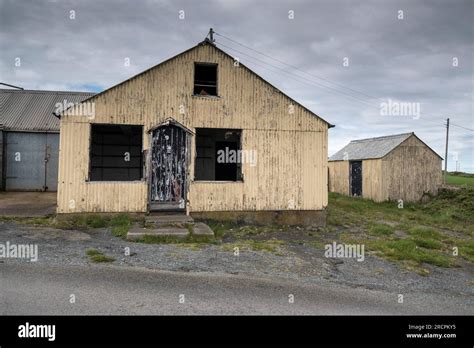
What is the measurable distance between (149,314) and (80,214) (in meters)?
8.06

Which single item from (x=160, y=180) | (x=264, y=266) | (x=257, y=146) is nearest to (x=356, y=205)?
(x=257, y=146)

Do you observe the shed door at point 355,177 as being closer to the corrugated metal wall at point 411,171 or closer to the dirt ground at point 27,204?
the corrugated metal wall at point 411,171

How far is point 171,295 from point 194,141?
788cm

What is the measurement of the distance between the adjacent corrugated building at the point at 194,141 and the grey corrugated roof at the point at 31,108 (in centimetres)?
929

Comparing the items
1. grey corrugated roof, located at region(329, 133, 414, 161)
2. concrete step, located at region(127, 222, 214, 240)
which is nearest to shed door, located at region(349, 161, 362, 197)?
grey corrugated roof, located at region(329, 133, 414, 161)

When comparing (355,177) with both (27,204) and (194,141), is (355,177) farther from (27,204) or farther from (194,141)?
(27,204)

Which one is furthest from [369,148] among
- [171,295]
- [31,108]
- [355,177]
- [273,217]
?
[171,295]

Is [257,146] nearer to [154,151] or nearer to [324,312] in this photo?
[154,151]

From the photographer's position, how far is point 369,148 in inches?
1032

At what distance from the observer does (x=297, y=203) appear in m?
13.4

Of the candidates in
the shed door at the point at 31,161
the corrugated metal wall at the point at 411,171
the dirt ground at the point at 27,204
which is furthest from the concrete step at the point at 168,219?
the corrugated metal wall at the point at 411,171

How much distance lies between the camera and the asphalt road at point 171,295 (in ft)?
16.2

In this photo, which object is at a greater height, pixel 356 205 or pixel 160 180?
pixel 160 180

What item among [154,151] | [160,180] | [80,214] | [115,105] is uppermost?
[115,105]
